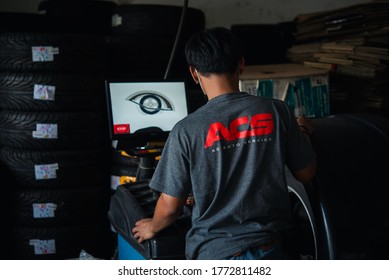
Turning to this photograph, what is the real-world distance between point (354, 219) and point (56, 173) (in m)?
1.81

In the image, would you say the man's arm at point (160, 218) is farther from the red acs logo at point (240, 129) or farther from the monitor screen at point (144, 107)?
the monitor screen at point (144, 107)

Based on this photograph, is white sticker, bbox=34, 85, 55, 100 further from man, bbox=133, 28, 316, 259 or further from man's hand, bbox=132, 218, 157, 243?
man, bbox=133, 28, 316, 259

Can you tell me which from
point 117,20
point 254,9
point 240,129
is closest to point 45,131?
point 117,20

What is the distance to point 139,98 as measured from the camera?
220 centimetres

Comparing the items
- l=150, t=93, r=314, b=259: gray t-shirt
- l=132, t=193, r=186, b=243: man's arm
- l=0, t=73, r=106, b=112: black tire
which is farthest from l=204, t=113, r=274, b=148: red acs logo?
l=0, t=73, r=106, b=112: black tire

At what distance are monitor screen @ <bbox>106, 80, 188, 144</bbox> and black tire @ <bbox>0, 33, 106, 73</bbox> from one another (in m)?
0.66

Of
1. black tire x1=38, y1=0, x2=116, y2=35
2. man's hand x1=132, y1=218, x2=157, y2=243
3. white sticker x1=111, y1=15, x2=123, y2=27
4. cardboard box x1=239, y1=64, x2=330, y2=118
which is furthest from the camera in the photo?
black tire x1=38, y1=0, x2=116, y2=35

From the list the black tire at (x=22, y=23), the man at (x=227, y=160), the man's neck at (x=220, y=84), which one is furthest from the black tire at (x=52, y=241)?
the man's neck at (x=220, y=84)

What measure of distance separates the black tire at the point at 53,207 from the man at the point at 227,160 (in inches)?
61.1

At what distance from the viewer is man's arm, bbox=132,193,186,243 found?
4.52 ft

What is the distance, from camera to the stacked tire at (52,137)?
8.71 ft

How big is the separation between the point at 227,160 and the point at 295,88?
1363 millimetres

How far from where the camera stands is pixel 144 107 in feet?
7.23

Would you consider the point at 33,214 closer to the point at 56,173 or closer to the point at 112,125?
the point at 56,173
